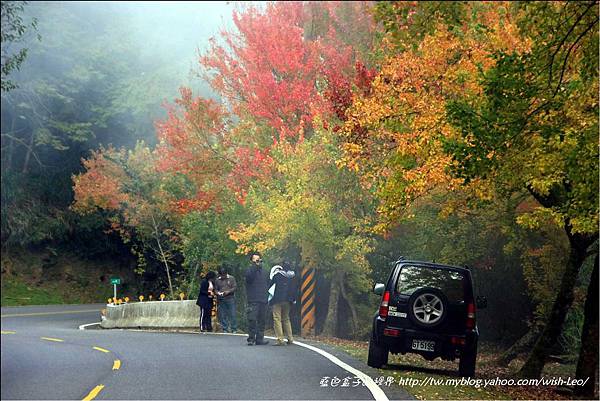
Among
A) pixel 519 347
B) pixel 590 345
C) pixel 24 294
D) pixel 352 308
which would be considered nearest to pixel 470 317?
pixel 590 345

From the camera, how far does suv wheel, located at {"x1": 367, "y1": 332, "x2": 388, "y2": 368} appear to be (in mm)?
14141

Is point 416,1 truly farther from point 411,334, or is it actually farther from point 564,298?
point 564,298

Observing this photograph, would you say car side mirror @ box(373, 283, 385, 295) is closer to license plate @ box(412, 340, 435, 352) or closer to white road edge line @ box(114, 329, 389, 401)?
license plate @ box(412, 340, 435, 352)

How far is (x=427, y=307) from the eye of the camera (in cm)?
1350

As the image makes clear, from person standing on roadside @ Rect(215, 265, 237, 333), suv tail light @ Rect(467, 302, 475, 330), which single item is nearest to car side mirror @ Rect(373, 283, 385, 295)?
suv tail light @ Rect(467, 302, 475, 330)

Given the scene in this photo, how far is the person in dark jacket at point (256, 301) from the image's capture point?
62.6 feet

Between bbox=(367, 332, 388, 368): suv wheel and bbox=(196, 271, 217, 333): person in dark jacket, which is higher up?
bbox=(196, 271, 217, 333): person in dark jacket

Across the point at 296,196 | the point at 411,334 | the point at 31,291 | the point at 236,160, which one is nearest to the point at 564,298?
the point at 411,334

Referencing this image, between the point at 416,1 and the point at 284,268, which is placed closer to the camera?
the point at 416,1

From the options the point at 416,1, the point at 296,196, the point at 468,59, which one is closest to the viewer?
the point at 416,1

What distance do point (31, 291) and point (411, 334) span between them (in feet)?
131

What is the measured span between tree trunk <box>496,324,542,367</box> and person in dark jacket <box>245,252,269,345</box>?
726 centimetres

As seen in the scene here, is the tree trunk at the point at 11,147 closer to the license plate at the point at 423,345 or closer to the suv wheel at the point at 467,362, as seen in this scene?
the license plate at the point at 423,345

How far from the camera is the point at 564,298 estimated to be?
17000mm
